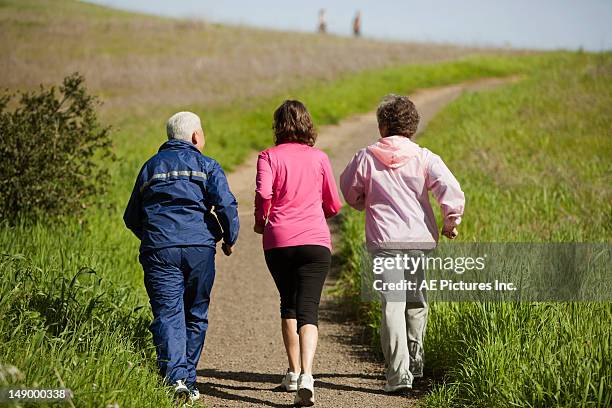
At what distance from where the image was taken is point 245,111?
1925 centimetres

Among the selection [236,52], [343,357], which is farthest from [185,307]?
[236,52]

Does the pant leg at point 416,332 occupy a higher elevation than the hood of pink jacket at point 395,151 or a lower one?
lower

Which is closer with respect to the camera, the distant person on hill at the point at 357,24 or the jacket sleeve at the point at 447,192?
the jacket sleeve at the point at 447,192

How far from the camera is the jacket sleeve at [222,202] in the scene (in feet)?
15.6

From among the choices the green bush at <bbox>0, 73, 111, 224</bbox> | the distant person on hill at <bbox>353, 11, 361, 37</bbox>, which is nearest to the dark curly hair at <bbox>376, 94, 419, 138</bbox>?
the green bush at <bbox>0, 73, 111, 224</bbox>

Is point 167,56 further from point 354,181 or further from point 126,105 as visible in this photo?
point 354,181

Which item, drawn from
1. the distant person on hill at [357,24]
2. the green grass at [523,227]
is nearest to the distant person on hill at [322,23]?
the distant person on hill at [357,24]

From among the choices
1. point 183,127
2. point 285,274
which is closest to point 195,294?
point 285,274

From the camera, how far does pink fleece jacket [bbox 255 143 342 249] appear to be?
481 cm

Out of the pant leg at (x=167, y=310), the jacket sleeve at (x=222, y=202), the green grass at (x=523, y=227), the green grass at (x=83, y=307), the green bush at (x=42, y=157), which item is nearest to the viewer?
the green grass at (x=83, y=307)

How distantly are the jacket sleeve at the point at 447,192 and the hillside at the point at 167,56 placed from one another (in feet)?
55.5

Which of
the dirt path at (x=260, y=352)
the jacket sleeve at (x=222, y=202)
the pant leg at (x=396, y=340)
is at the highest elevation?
the jacket sleeve at (x=222, y=202)

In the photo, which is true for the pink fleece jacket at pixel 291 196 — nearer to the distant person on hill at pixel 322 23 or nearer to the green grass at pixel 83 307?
the green grass at pixel 83 307

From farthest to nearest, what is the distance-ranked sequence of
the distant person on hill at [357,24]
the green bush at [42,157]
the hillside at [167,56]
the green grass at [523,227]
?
the distant person on hill at [357,24] → the hillside at [167,56] → the green bush at [42,157] → the green grass at [523,227]
